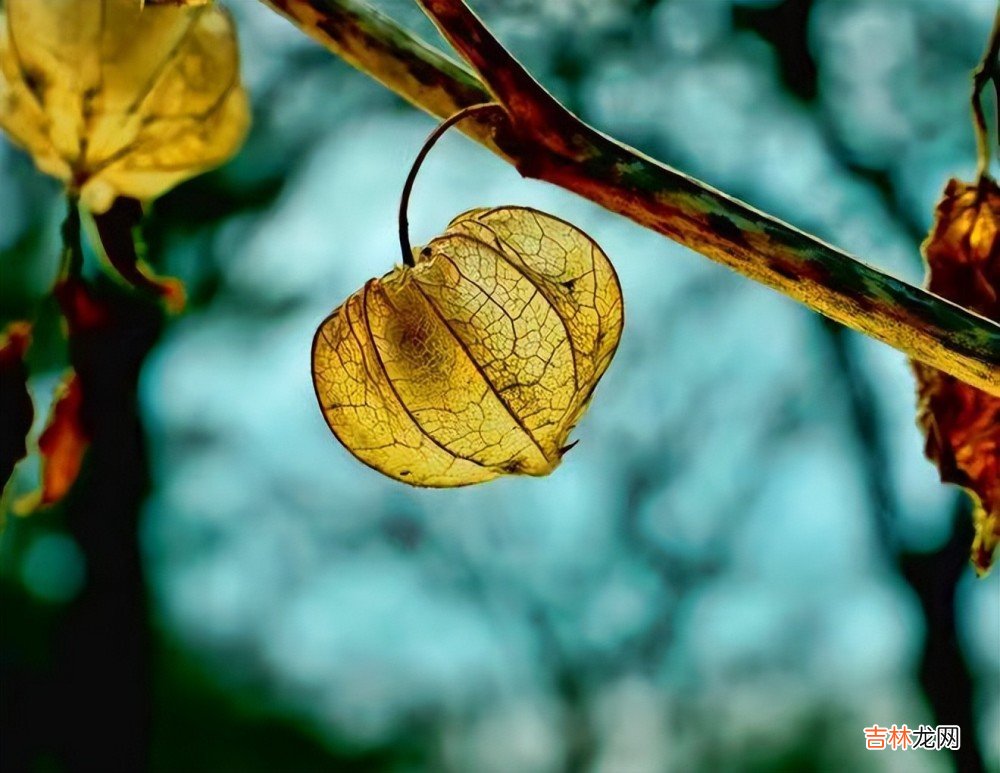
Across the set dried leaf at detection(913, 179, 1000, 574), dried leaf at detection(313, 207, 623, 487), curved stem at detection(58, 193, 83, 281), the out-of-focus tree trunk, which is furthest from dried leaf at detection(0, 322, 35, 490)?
the out-of-focus tree trunk

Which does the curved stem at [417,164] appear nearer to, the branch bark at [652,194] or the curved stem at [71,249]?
the branch bark at [652,194]

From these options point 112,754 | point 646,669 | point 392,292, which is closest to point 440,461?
point 392,292

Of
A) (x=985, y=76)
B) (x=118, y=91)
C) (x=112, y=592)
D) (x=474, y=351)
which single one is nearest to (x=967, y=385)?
(x=985, y=76)

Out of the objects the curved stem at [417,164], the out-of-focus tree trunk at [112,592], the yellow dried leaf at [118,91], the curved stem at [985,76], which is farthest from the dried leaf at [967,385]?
the out-of-focus tree trunk at [112,592]

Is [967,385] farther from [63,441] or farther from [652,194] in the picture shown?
[63,441]

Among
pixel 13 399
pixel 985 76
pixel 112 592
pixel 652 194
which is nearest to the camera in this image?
pixel 652 194
